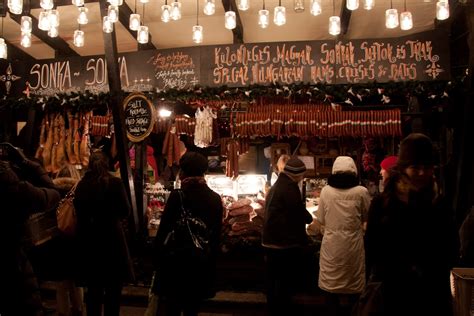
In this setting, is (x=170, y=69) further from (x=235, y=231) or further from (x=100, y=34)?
(x=235, y=231)

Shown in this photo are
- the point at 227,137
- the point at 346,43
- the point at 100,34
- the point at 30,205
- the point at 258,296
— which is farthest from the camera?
the point at 100,34

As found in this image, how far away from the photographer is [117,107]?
267 inches

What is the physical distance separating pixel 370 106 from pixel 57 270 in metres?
5.90

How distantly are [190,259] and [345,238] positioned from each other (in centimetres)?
210

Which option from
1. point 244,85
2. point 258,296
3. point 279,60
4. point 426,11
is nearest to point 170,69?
point 244,85

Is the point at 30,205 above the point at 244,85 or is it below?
below

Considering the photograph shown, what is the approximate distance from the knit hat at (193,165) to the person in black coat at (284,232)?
154 cm

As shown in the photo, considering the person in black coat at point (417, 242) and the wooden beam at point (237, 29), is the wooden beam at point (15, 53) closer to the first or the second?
the wooden beam at point (237, 29)

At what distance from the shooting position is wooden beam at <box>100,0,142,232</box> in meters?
6.78

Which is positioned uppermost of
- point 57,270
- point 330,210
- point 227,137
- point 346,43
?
point 346,43

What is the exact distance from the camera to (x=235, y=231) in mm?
6887

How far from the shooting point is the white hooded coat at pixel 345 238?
16.8 ft

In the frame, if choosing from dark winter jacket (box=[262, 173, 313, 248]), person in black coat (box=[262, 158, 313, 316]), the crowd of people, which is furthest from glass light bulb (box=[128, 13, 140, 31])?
dark winter jacket (box=[262, 173, 313, 248])

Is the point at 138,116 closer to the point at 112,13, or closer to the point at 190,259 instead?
the point at 112,13
